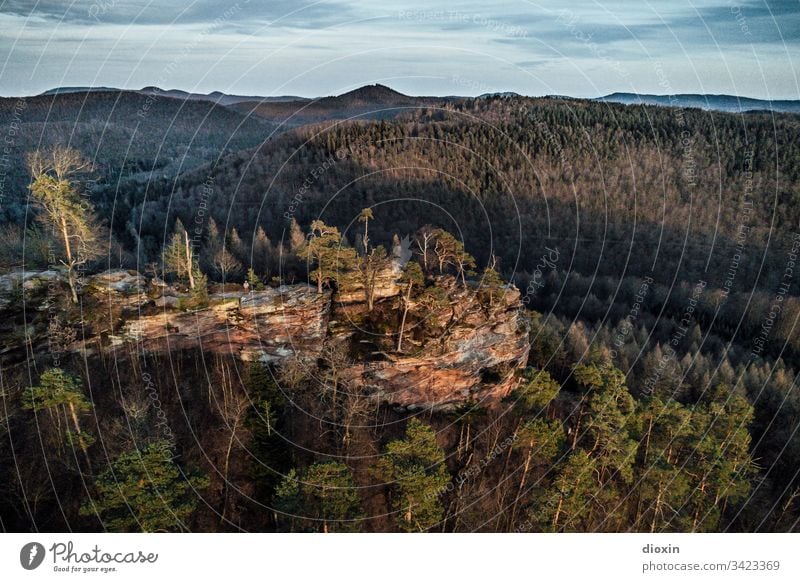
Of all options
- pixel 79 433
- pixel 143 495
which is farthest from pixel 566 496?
pixel 79 433

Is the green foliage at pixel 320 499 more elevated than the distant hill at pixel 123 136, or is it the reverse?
the distant hill at pixel 123 136

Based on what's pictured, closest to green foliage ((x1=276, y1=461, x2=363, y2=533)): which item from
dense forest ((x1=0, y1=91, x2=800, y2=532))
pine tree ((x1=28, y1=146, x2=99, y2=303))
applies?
dense forest ((x1=0, y1=91, x2=800, y2=532))

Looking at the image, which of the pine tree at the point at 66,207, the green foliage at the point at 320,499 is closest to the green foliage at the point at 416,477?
the green foliage at the point at 320,499

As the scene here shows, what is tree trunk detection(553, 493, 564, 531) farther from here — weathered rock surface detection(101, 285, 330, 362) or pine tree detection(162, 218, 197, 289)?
pine tree detection(162, 218, 197, 289)

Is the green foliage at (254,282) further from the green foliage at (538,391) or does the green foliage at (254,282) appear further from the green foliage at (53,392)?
the green foliage at (538,391)

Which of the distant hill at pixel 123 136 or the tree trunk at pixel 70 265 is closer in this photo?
the tree trunk at pixel 70 265
